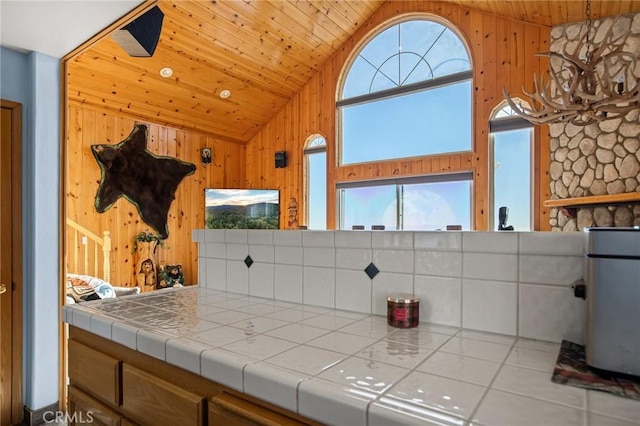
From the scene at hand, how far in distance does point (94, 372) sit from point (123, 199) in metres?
4.02

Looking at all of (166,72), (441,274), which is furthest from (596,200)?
(166,72)

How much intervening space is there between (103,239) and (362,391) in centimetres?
465

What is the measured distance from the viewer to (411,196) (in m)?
4.84

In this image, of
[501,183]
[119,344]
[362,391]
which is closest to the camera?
[362,391]

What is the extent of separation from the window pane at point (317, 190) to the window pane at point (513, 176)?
241 cm

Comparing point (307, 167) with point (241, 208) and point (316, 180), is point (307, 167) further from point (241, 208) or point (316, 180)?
point (241, 208)

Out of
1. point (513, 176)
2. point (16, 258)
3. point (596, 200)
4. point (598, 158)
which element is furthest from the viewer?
point (513, 176)

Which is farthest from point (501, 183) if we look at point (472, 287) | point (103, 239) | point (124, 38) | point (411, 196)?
point (103, 239)

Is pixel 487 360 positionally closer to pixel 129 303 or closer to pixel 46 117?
pixel 129 303

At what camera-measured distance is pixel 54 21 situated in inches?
71.9

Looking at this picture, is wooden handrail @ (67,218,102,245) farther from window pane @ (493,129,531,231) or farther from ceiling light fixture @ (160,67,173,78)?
window pane @ (493,129,531,231)

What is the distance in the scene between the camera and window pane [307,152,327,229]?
5578mm

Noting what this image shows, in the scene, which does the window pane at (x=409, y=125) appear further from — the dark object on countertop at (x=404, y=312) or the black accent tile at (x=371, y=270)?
the dark object on countertop at (x=404, y=312)

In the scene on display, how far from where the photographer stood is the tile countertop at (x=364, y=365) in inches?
22.2
